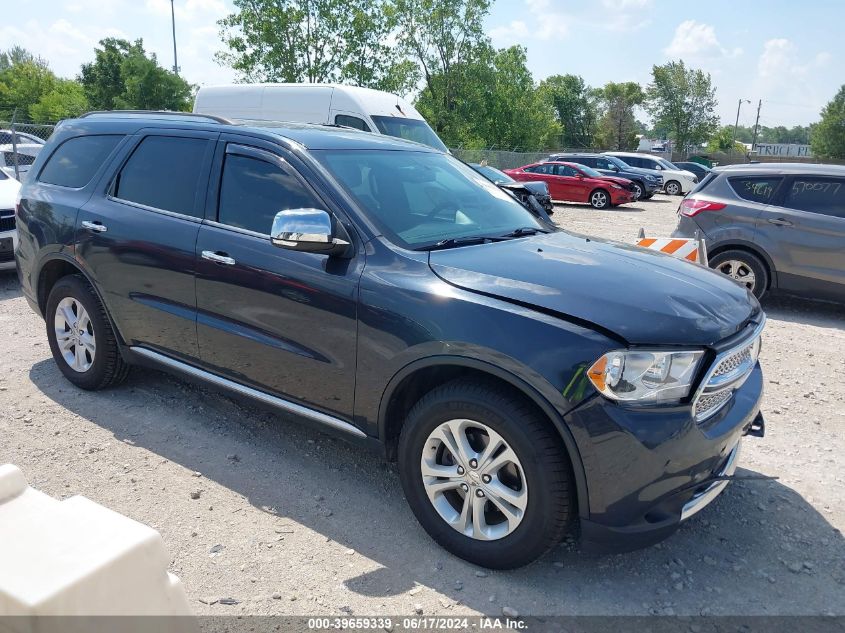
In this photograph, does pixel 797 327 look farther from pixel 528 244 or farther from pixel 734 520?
pixel 528 244

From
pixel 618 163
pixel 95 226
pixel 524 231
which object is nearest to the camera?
pixel 524 231

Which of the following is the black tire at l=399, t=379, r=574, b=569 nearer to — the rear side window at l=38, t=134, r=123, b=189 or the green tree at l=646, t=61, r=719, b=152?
the rear side window at l=38, t=134, r=123, b=189

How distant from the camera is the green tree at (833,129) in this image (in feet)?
205

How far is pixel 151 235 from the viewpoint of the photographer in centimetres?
406

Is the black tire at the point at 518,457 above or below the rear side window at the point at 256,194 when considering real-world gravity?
below

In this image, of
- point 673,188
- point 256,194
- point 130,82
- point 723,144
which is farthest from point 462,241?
point 723,144

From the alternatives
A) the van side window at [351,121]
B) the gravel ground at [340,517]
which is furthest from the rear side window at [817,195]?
the van side window at [351,121]

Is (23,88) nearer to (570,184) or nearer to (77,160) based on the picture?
(570,184)

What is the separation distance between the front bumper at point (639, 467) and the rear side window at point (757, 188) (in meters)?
5.97

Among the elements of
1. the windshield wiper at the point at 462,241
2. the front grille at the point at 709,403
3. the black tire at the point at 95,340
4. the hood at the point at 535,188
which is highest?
the hood at the point at 535,188

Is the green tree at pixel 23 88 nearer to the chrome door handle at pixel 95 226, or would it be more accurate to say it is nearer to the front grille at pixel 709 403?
the chrome door handle at pixel 95 226

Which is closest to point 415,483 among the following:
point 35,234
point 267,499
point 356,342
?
point 356,342

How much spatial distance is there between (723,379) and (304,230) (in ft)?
6.26

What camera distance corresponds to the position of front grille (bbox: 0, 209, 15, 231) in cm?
793
